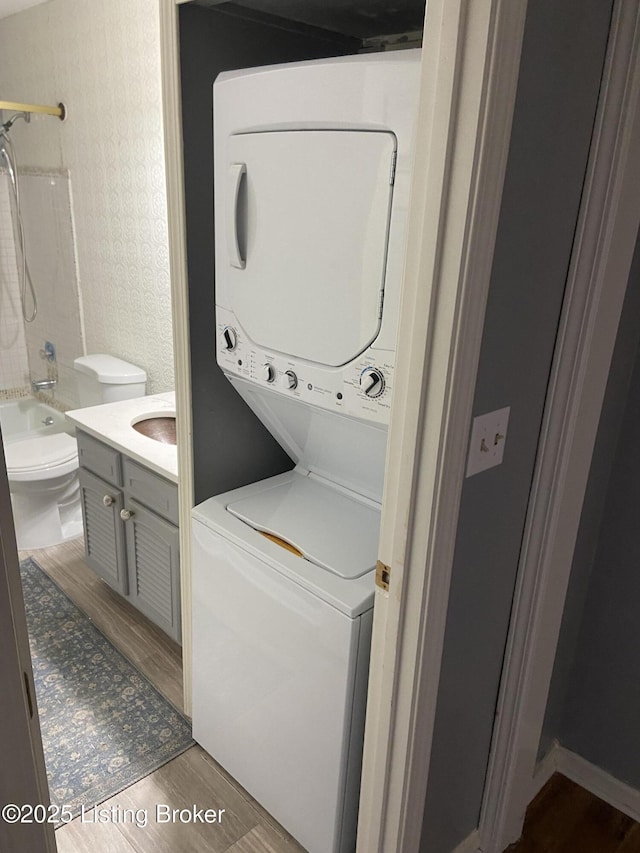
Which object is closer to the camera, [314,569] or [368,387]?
[368,387]

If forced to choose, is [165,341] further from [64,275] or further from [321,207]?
[321,207]

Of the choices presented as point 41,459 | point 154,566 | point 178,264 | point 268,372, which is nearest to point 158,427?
point 154,566

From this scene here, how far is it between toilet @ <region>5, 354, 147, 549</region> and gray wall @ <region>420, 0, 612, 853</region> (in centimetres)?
210

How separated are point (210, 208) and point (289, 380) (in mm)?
504

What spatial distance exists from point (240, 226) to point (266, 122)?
222mm

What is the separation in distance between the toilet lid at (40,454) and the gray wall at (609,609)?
7.20 ft

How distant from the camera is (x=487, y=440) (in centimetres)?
113

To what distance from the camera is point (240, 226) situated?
1.41 m

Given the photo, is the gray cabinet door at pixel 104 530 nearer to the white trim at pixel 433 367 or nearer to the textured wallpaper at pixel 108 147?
the textured wallpaper at pixel 108 147

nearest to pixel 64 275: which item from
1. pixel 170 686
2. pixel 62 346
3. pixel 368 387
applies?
pixel 62 346

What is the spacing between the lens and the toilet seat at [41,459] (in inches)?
110

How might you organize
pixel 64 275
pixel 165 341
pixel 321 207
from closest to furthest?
pixel 321 207 → pixel 165 341 → pixel 64 275

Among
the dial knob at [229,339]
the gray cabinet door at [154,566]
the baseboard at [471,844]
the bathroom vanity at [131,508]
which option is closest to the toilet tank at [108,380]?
the bathroom vanity at [131,508]

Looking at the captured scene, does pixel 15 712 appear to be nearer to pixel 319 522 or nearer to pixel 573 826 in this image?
pixel 319 522
